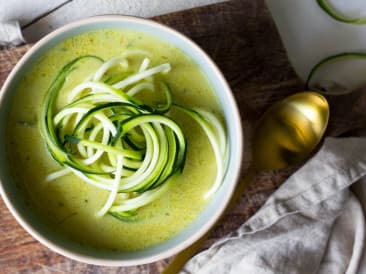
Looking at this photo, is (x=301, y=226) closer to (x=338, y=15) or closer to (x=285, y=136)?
(x=285, y=136)

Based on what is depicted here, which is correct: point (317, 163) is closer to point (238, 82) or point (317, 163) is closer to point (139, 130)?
point (238, 82)

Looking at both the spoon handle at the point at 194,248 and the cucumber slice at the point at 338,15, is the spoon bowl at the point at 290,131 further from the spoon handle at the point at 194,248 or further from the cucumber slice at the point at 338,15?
the cucumber slice at the point at 338,15

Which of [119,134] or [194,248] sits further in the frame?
[194,248]

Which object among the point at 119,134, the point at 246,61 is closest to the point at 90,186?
the point at 119,134

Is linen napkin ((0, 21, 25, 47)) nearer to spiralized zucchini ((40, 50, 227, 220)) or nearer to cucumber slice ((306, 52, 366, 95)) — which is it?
spiralized zucchini ((40, 50, 227, 220))

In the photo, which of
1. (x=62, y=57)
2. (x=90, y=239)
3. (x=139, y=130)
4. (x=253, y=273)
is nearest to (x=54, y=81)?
(x=62, y=57)

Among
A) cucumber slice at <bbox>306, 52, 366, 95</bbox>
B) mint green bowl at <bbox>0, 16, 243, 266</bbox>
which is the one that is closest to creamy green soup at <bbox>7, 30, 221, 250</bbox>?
mint green bowl at <bbox>0, 16, 243, 266</bbox>
